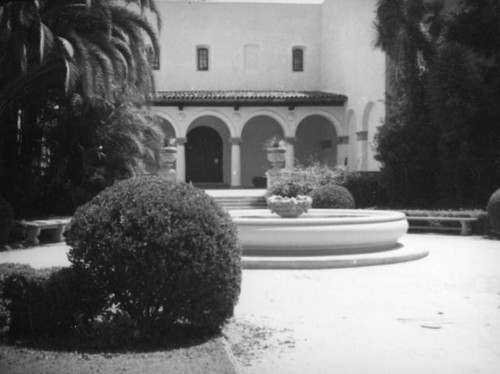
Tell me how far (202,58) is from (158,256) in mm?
29216

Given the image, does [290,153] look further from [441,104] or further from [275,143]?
[441,104]

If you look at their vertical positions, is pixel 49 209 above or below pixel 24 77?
below

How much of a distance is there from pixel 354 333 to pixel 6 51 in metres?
11.3

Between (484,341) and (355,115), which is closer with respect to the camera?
(484,341)

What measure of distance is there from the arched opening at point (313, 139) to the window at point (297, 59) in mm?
2863

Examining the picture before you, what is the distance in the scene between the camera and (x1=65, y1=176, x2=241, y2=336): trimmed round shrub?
5.39 meters

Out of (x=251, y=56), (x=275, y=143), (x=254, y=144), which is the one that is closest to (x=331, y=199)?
(x=275, y=143)

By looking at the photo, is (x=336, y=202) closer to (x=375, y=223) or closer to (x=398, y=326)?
(x=375, y=223)

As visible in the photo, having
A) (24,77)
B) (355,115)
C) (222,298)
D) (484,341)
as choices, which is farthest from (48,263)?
(355,115)

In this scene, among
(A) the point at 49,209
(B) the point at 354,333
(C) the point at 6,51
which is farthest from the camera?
(A) the point at 49,209

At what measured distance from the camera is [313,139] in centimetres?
3372

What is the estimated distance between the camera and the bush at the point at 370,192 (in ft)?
75.5

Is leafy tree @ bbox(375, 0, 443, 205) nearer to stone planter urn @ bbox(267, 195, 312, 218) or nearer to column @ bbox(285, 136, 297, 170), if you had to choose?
column @ bbox(285, 136, 297, 170)

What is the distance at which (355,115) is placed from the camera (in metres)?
29.0
